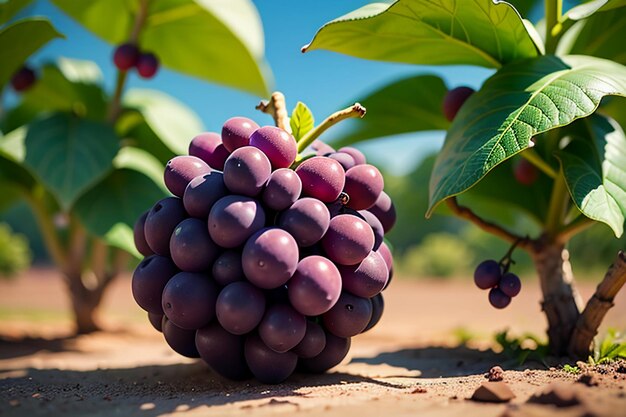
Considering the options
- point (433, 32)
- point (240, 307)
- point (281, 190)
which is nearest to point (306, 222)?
point (281, 190)

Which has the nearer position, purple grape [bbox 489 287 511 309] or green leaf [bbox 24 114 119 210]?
purple grape [bbox 489 287 511 309]

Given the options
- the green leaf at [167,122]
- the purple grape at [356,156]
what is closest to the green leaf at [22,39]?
the green leaf at [167,122]

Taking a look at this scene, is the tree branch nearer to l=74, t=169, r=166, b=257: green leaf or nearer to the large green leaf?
l=74, t=169, r=166, b=257: green leaf

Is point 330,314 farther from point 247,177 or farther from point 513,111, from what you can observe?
point 513,111

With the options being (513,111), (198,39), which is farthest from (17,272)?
(513,111)

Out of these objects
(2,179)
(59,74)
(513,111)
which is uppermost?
(59,74)

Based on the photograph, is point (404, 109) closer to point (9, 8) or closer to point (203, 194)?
point (203, 194)

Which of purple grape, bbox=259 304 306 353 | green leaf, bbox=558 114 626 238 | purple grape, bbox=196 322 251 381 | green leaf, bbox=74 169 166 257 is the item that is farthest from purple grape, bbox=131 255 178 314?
green leaf, bbox=558 114 626 238
